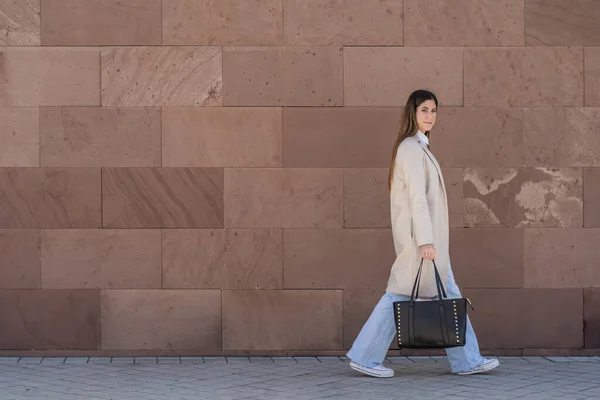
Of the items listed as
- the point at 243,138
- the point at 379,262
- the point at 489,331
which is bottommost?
the point at 489,331

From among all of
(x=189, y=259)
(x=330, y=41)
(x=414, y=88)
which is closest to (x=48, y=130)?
(x=189, y=259)

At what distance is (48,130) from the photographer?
8930 millimetres

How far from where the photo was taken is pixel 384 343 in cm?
790

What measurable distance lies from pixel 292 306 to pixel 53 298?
1.96 meters

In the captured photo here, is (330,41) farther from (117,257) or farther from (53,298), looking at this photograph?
(53,298)

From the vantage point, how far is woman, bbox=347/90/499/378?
7.81 meters

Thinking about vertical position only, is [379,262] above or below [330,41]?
below

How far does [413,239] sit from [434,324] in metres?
0.65

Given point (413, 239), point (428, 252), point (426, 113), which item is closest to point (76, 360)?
point (413, 239)

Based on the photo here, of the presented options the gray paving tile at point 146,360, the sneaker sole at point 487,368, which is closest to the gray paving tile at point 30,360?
the gray paving tile at point 146,360

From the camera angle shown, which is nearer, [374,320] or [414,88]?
[374,320]

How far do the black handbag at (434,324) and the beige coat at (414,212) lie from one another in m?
0.29

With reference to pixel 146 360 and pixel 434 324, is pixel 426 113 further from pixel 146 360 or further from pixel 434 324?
pixel 146 360

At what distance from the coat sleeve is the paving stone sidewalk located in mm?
1071
